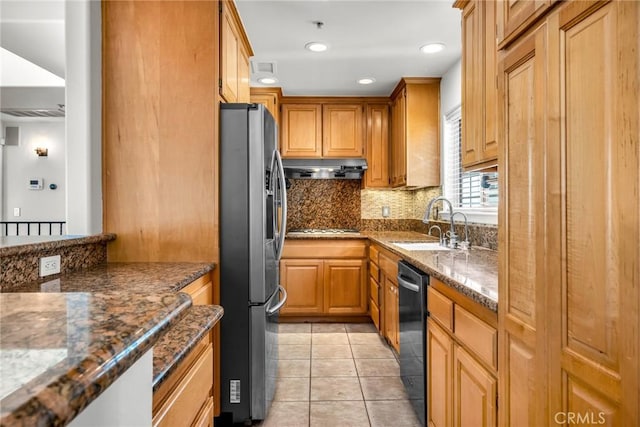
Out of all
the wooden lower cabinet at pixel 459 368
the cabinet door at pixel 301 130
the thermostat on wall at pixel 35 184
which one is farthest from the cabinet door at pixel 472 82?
the thermostat on wall at pixel 35 184

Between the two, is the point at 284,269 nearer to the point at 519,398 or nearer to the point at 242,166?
the point at 242,166

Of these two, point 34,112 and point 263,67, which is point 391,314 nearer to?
point 263,67

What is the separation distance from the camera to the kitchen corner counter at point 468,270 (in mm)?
1283

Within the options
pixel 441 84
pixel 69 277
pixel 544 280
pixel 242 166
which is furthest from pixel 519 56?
pixel 441 84

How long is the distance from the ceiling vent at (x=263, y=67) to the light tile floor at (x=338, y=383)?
2457 mm

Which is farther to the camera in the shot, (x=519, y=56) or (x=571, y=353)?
(x=519, y=56)

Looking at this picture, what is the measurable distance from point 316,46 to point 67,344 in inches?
112

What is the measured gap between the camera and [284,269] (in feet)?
12.4

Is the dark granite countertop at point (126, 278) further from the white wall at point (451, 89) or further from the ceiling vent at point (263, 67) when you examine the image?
the white wall at point (451, 89)

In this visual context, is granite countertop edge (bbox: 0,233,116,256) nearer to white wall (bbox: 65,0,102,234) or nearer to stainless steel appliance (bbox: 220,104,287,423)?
white wall (bbox: 65,0,102,234)

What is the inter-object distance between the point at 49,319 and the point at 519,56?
1201 millimetres

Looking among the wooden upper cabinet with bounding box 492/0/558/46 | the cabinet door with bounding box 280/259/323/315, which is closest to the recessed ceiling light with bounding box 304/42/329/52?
the wooden upper cabinet with bounding box 492/0/558/46

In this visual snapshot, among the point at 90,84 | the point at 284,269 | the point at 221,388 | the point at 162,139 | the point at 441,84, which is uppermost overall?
the point at 441,84

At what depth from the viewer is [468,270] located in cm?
171
